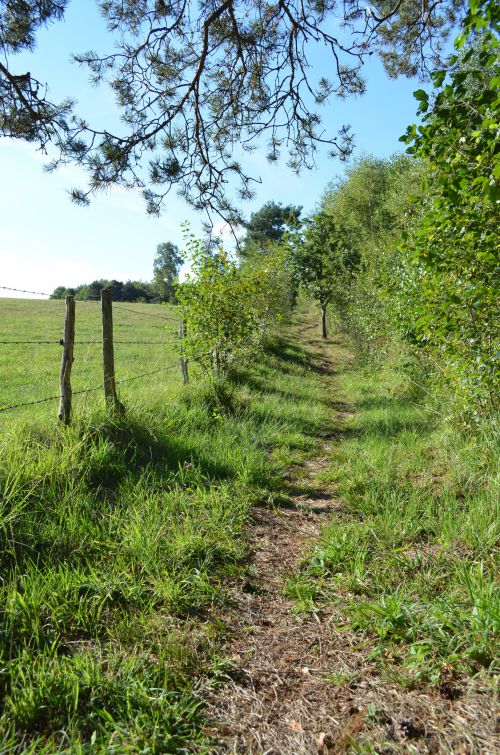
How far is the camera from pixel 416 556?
10.6 ft

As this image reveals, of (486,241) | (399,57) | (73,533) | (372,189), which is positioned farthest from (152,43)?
(372,189)

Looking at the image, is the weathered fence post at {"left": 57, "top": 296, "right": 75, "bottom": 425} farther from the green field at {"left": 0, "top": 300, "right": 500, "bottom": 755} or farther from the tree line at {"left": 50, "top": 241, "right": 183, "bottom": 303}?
the tree line at {"left": 50, "top": 241, "right": 183, "bottom": 303}

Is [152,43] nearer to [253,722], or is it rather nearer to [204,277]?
[204,277]

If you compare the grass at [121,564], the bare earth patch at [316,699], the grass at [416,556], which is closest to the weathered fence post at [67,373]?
the grass at [121,564]

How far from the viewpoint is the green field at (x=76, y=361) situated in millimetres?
6527

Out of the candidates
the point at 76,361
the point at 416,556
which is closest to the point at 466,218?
the point at 416,556

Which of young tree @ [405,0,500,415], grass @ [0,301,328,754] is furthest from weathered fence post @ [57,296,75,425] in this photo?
young tree @ [405,0,500,415]

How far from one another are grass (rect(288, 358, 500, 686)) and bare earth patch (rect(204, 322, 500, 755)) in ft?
0.38

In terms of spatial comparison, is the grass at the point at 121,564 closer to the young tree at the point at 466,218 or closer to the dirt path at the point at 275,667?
the dirt path at the point at 275,667

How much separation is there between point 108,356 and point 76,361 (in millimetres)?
8580

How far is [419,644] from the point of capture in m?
2.37

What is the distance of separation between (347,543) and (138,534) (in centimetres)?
164

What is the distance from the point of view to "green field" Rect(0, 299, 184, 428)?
653 cm

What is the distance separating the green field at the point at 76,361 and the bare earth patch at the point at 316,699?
338cm
